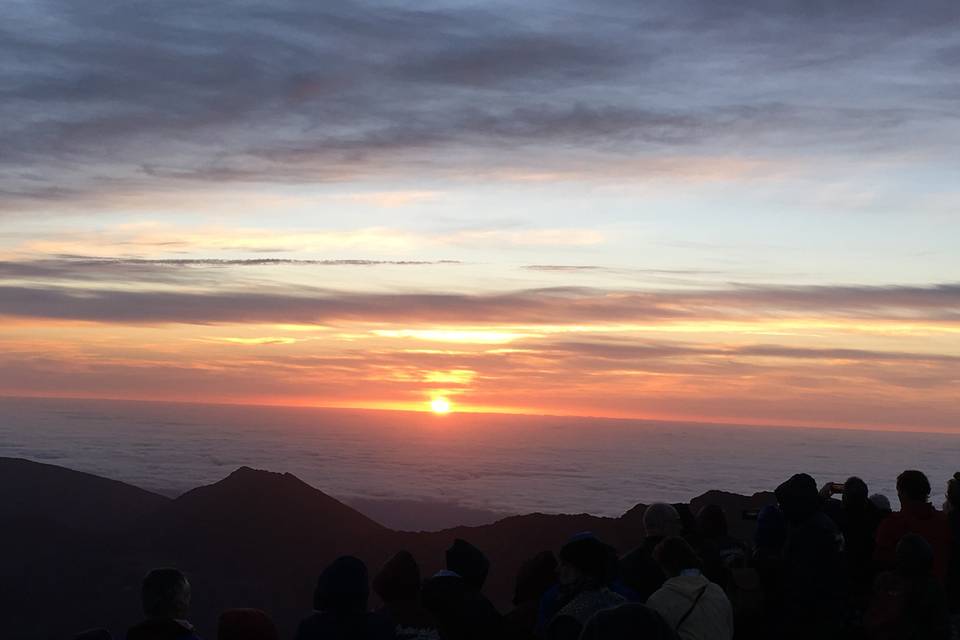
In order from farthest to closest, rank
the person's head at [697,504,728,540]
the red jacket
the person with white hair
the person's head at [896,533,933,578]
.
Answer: the red jacket → the person's head at [697,504,728,540] → the person's head at [896,533,933,578] → the person with white hair

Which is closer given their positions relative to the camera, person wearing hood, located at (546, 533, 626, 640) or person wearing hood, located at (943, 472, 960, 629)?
person wearing hood, located at (546, 533, 626, 640)

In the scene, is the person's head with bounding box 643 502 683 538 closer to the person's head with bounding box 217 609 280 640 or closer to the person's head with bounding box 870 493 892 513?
the person's head with bounding box 217 609 280 640

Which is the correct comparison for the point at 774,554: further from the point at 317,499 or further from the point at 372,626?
the point at 317,499

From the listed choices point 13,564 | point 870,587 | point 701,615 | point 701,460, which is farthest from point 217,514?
point 701,460

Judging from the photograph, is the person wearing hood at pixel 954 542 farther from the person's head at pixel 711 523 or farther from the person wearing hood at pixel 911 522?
the person's head at pixel 711 523

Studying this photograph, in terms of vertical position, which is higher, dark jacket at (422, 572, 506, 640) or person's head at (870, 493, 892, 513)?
person's head at (870, 493, 892, 513)

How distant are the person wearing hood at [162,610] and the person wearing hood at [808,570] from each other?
4.00 meters

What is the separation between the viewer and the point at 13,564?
2603 centimetres

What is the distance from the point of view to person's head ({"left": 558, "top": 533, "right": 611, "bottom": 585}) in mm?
5047

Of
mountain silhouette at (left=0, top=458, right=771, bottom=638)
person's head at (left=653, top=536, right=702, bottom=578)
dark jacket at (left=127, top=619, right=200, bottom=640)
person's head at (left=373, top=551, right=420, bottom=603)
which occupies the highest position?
person's head at (left=653, top=536, right=702, bottom=578)

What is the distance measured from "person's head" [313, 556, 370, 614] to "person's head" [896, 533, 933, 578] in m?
3.52

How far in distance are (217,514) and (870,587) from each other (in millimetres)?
25523

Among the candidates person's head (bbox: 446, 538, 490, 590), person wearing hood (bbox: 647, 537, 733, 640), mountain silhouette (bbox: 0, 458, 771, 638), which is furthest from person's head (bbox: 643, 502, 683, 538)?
mountain silhouette (bbox: 0, 458, 771, 638)

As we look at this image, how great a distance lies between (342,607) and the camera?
4.99 meters
